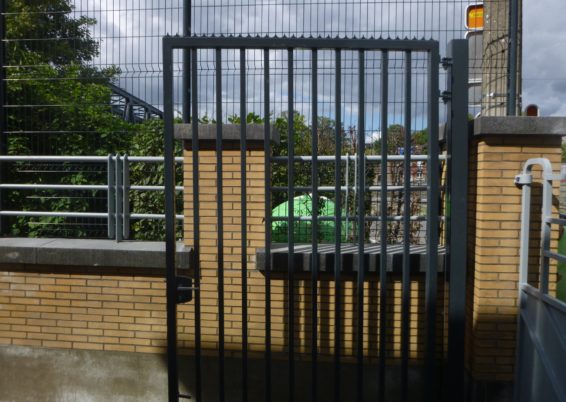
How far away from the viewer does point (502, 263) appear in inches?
148

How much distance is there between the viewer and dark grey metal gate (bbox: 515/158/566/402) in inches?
126

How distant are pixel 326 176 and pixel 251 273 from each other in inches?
56.2

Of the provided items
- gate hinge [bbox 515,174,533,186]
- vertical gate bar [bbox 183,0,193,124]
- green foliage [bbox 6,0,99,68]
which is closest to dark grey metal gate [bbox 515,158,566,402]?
gate hinge [bbox 515,174,533,186]

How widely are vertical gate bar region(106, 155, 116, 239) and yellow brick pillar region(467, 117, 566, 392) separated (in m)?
2.89

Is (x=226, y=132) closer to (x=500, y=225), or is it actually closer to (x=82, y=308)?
(x=82, y=308)

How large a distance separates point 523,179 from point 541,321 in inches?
36.2

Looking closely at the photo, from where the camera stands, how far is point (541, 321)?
3416 millimetres

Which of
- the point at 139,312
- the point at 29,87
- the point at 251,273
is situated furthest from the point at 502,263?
the point at 29,87

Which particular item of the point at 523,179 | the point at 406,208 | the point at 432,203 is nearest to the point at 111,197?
the point at 406,208

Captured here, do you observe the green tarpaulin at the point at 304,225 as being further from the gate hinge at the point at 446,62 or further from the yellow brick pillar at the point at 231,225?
the gate hinge at the point at 446,62

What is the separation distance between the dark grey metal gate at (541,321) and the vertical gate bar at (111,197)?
3148 millimetres

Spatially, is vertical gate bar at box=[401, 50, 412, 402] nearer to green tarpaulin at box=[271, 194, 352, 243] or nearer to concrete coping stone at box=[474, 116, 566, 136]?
concrete coping stone at box=[474, 116, 566, 136]

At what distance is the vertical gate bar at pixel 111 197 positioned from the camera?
4.55 meters

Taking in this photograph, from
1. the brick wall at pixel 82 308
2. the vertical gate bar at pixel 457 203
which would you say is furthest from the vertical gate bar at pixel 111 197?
the vertical gate bar at pixel 457 203
